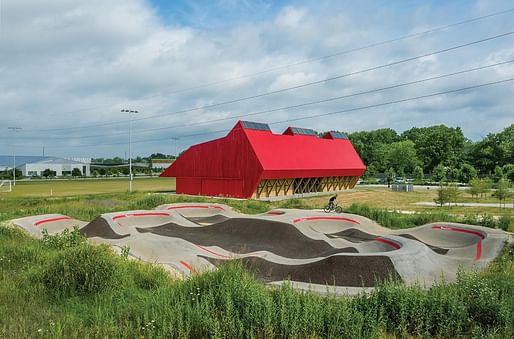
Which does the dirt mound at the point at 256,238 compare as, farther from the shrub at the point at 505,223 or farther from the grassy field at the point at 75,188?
the grassy field at the point at 75,188

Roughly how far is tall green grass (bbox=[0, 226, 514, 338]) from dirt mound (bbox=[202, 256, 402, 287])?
11.5 ft

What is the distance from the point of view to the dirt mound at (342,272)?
11539mm

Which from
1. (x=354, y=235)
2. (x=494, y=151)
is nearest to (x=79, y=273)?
(x=354, y=235)

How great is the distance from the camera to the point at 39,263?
11.0 m

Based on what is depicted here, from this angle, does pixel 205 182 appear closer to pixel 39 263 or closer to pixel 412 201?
pixel 412 201

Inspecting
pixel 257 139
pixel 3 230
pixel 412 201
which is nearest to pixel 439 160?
pixel 412 201

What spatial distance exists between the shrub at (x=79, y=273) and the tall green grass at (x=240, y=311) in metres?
0.03

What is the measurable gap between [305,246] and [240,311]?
1120 centimetres

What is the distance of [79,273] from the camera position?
907 centimetres

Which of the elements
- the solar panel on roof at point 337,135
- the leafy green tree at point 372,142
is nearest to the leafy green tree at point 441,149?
the leafy green tree at point 372,142

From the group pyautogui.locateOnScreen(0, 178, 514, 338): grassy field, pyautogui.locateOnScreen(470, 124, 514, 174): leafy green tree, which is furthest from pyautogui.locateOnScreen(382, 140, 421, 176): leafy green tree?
pyautogui.locateOnScreen(0, 178, 514, 338): grassy field

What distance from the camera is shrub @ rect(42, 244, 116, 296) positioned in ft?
29.1

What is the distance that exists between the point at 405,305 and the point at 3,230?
17502mm

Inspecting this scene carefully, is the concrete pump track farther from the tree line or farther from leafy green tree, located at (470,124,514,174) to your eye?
leafy green tree, located at (470,124,514,174)
